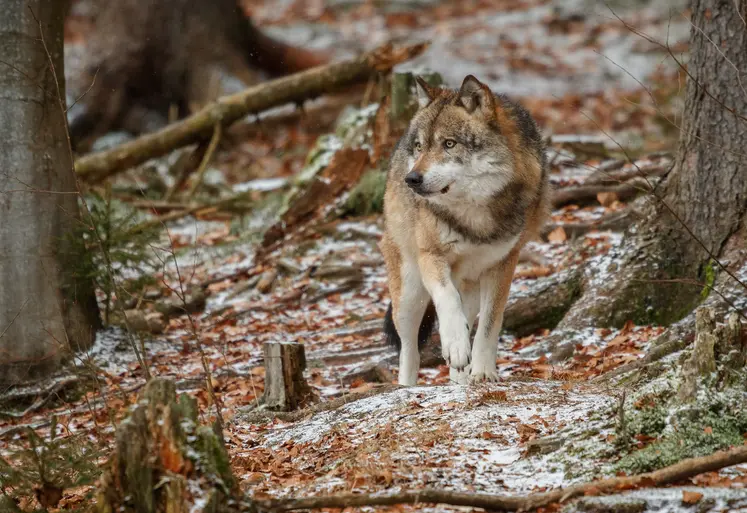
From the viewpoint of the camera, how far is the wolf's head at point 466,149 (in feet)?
19.7

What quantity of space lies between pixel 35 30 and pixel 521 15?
18354 millimetres

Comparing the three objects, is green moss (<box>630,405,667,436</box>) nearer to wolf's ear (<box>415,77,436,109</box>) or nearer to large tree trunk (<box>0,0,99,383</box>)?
wolf's ear (<box>415,77,436,109</box>)

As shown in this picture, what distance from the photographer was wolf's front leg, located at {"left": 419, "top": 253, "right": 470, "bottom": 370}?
5.84m

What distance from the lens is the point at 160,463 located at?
3.42 m

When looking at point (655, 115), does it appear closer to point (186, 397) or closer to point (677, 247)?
point (677, 247)

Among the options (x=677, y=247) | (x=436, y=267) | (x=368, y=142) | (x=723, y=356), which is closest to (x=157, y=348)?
(x=436, y=267)

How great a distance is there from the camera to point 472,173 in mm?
6051

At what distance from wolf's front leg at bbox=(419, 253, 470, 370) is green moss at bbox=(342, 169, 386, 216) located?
4.51 meters

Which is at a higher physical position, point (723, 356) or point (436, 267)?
point (436, 267)

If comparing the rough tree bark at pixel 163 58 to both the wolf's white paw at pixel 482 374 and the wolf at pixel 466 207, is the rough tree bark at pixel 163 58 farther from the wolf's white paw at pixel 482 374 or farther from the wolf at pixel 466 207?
the wolf's white paw at pixel 482 374

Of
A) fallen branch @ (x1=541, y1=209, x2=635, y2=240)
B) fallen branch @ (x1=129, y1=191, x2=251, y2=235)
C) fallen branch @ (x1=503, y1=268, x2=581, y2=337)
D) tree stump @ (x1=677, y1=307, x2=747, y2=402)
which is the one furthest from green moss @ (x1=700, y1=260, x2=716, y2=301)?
fallen branch @ (x1=129, y1=191, x2=251, y2=235)

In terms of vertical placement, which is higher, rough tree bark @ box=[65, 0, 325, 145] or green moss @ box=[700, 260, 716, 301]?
rough tree bark @ box=[65, 0, 325, 145]

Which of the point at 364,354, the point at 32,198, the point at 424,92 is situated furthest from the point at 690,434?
the point at 32,198

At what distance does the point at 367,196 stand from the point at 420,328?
13.5 feet
